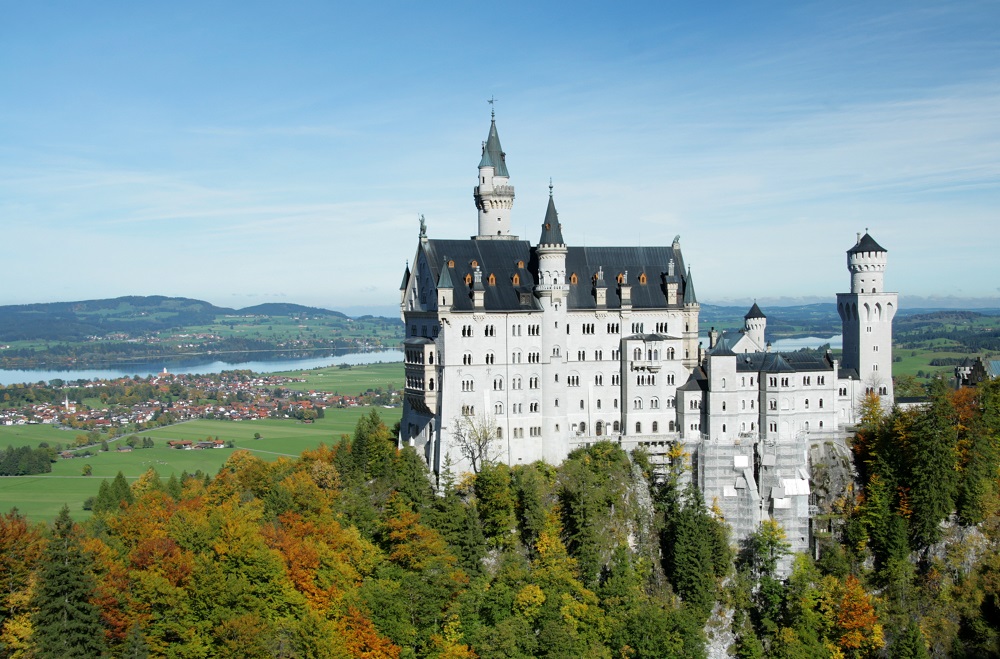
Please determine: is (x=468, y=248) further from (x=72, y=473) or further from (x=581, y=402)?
(x=72, y=473)

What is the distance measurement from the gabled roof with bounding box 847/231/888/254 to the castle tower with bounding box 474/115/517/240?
2829cm

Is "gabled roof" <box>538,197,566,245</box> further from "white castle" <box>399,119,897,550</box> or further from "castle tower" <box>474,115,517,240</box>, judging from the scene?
"castle tower" <box>474,115,517,240</box>

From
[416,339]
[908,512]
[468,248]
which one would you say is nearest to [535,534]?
[416,339]

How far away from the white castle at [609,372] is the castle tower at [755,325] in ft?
0.61

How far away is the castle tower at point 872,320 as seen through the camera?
83125mm

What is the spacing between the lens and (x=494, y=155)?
86.6 meters

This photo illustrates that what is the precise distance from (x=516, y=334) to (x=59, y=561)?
35.2 meters

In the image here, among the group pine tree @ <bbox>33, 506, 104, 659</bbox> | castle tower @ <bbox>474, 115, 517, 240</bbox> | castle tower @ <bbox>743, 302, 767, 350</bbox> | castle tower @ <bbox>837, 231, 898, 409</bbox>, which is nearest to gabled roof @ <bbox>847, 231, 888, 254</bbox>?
castle tower @ <bbox>837, 231, 898, 409</bbox>

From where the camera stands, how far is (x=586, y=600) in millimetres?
69750

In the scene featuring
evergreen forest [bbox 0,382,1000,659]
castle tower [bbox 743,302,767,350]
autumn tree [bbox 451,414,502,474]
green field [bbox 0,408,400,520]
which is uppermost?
castle tower [bbox 743,302,767,350]

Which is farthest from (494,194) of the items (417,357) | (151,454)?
(151,454)

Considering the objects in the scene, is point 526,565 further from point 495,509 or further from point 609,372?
point 609,372

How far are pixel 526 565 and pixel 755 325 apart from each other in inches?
1104

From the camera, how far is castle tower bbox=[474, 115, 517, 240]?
282 feet
